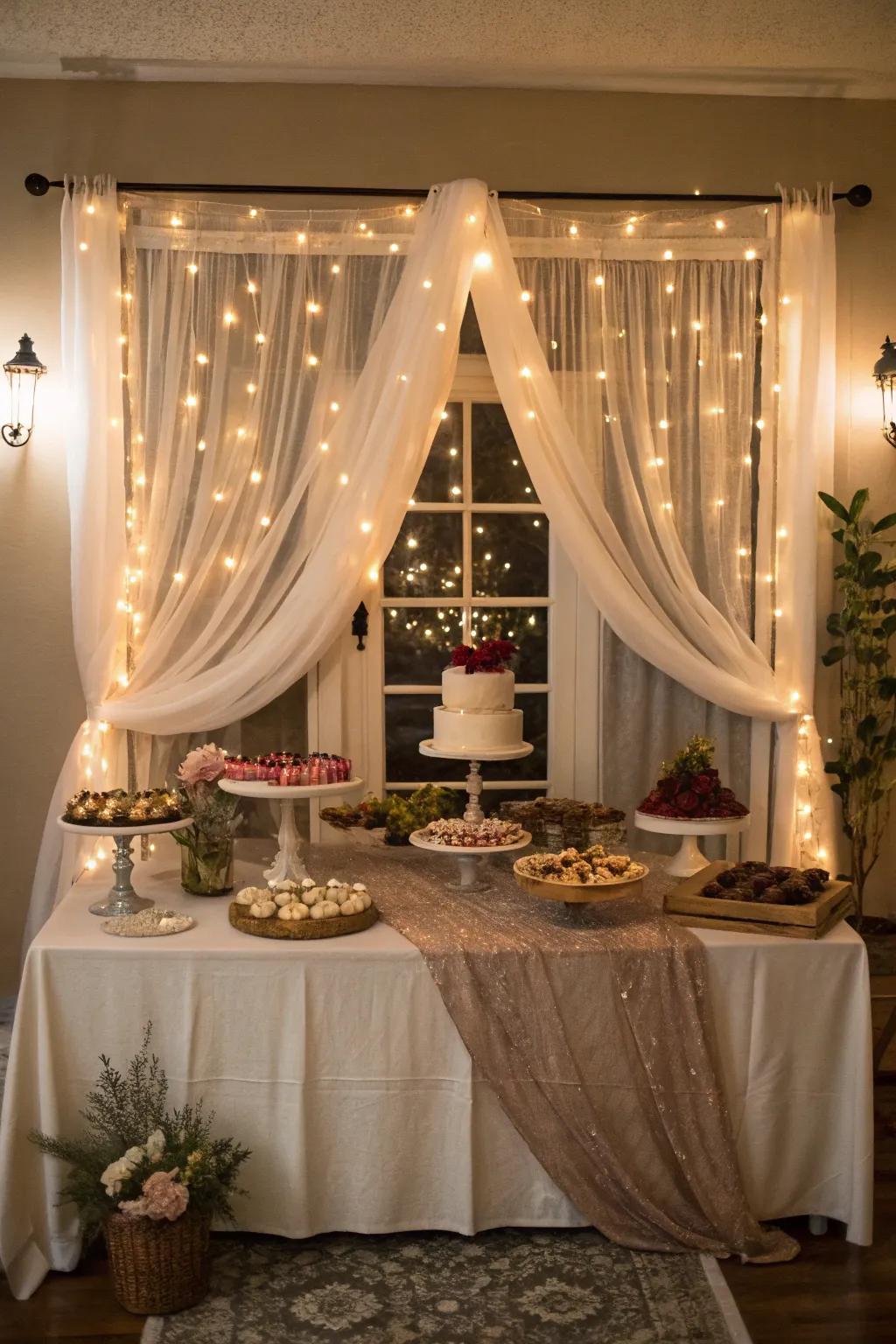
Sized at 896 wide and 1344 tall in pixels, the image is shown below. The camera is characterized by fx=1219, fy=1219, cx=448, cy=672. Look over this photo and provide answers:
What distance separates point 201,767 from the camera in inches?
128

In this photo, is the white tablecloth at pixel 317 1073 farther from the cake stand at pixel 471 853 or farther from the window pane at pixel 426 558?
the window pane at pixel 426 558

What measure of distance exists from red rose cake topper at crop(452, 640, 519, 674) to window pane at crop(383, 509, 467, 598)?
2.99 feet

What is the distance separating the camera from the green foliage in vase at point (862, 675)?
3943mm

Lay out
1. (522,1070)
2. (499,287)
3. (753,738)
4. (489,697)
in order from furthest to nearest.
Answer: (753,738)
(499,287)
(489,697)
(522,1070)

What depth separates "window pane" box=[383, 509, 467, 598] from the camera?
4098 millimetres

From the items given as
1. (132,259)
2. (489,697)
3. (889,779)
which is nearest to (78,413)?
A: (132,259)

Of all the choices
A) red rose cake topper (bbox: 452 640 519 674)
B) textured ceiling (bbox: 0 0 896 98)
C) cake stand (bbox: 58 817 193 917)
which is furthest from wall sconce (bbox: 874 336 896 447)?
cake stand (bbox: 58 817 193 917)

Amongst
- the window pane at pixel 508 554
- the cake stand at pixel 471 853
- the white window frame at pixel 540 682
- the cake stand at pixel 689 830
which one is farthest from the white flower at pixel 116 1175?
the window pane at pixel 508 554

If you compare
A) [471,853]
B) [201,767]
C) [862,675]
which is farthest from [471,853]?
[862,675]

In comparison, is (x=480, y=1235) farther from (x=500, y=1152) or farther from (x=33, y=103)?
(x=33, y=103)

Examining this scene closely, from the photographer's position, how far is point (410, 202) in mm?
3846

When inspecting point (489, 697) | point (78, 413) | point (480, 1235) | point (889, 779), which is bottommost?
point (480, 1235)

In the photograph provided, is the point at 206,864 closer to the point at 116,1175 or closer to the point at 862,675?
the point at 116,1175

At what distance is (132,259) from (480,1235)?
299 cm
